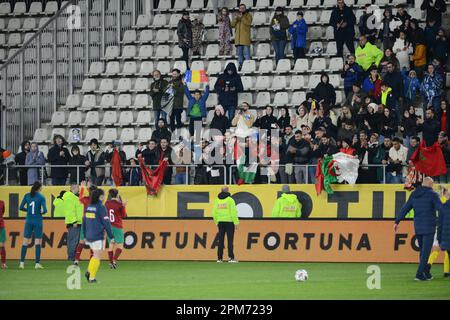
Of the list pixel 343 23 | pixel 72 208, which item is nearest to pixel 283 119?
pixel 343 23

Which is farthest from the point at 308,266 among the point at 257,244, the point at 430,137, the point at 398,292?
the point at 398,292

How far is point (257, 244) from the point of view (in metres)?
33.3

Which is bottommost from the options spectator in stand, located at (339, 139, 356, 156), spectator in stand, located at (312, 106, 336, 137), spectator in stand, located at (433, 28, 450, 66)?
spectator in stand, located at (339, 139, 356, 156)

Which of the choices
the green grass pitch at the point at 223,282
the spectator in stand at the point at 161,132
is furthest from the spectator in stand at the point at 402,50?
the green grass pitch at the point at 223,282

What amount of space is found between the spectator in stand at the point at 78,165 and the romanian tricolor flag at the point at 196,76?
15.7 feet

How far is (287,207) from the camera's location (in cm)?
3388

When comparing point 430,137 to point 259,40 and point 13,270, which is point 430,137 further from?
point 13,270

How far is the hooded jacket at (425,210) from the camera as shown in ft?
83.5

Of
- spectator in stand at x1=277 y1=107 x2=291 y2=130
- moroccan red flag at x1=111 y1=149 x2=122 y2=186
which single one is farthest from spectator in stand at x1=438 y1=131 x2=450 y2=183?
moroccan red flag at x1=111 y1=149 x2=122 y2=186

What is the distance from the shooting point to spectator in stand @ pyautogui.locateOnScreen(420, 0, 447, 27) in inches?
1437

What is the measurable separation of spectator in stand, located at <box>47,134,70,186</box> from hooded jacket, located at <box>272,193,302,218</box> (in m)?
6.28

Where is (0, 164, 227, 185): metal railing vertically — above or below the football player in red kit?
above

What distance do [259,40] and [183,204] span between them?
24.4ft

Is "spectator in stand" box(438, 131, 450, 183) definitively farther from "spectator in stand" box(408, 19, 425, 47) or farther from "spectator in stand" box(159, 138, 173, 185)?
"spectator in stand" box(159, 138, 173, 185)
